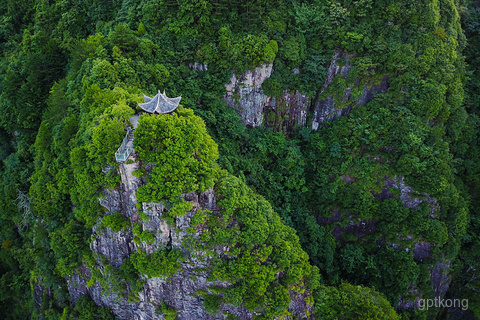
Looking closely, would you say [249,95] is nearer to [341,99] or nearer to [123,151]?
[341,99]

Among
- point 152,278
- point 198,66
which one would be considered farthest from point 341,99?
point 152,278

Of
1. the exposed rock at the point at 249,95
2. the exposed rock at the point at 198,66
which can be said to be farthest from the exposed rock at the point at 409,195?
the exposed rock at the point at 198,66

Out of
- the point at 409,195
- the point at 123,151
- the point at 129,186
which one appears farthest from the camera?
the point at 409,195

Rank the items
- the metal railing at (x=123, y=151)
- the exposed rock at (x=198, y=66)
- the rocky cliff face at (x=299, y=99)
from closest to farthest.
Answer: the metal railing at (x=123, y=151)
the exposed rock at (x=198, y=66)
the rocky cliff face at (x=299, y=99)

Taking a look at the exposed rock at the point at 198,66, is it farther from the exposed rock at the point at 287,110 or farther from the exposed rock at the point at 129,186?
the exposed rock at the point at 129,186

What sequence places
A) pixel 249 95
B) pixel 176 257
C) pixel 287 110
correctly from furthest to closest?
pixel 287 110
pixel 249 95
pixel 176 257

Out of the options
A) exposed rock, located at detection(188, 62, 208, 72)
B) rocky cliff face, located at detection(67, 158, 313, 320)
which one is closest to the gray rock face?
exposed rock, located at detection(188, 62, 208, 72)
